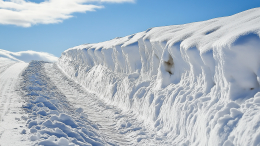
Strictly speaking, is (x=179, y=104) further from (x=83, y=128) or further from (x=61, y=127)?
(x=61, y=127)

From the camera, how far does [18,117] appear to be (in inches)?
289

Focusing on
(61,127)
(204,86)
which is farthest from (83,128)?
(204,86)

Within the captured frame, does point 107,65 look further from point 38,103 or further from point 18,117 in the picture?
point 18,117

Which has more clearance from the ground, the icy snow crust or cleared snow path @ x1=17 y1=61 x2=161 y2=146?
the icy snow crust

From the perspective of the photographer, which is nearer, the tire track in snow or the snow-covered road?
the snow-covered road

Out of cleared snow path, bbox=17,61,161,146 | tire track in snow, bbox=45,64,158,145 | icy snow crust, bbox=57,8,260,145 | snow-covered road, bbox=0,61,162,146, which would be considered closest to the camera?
icy snow crust, bbox=57,8,260,145

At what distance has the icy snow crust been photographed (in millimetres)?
5195

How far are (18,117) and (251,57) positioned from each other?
6.46m

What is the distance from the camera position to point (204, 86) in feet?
22.8

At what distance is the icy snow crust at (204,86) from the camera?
5195mm

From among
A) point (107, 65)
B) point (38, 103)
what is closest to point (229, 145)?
point (38, 103)

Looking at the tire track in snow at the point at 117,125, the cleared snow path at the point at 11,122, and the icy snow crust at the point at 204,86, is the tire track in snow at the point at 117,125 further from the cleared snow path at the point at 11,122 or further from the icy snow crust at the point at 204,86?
the cleared snow path at the point at 11,122

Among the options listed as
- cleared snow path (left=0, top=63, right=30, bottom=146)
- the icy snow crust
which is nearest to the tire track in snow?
the icy snow crust

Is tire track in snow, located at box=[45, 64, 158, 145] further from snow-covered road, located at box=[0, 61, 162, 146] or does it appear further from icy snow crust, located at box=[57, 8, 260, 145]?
icy snow crust, located at box=[57, 8, 260, 145]
